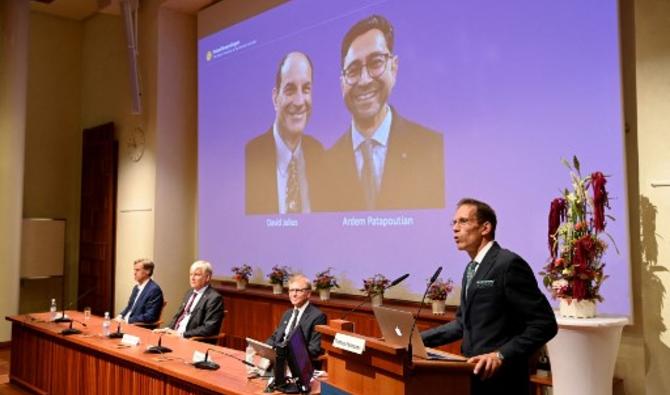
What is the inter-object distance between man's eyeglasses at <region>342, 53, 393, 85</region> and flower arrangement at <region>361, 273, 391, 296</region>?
1715mm

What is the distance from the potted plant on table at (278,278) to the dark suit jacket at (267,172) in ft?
1.97

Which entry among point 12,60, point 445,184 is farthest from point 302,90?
point 12,60

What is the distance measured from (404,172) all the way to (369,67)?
1.01 m

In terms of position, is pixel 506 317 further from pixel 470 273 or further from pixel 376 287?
pixel 376 287

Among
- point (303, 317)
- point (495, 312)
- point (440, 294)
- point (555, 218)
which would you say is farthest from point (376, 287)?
point (495, 312)

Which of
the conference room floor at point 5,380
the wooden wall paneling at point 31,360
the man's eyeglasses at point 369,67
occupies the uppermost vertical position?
the man's eyeglasses at point 369,67

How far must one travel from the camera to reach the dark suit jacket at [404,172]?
4785mm

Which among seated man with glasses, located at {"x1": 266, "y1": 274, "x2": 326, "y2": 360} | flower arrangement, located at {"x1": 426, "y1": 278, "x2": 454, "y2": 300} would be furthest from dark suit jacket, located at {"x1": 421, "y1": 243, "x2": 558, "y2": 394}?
flower arrangement, located at {"x1": 426, "y1": 278, "x2": 454, "y2": 300}

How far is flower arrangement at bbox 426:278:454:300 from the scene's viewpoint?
4.58m

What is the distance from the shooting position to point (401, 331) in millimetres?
2057

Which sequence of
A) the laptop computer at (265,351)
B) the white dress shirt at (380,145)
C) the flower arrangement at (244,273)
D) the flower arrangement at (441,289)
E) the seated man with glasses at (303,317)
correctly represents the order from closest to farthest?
the laptop computer at (265,351)
the seated man with glasses at (303,317)
the flower arrangement at (441,289)
the white dress shirt at (380,145)
the flower arrangement at (244,273)

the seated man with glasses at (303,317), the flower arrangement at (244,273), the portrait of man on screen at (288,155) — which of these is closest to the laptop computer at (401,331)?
the seated man with glasses at (303,317)

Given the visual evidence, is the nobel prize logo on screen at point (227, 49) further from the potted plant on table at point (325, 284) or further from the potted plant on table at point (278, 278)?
the potted plant on table at point (325, 284)

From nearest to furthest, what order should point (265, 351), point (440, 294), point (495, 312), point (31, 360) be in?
1. point (495, 312)
2. point (265, 351)
3. point (440, 294)
4. point (31, 360)
